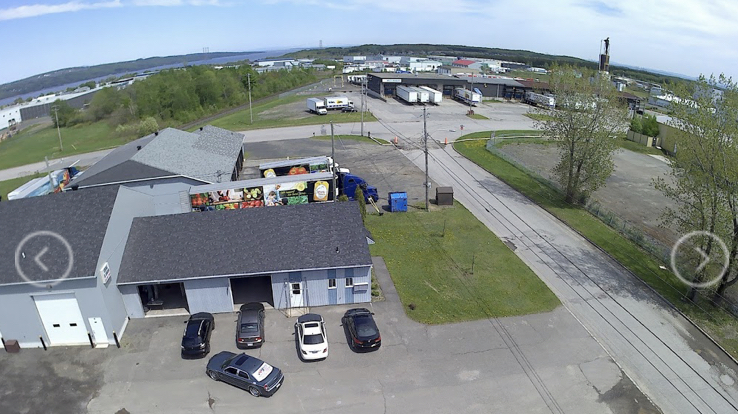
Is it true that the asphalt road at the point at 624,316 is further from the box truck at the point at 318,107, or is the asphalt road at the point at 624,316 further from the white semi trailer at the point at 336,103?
the white semi trailer at the point at 336,103

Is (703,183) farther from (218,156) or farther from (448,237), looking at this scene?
(218,156)

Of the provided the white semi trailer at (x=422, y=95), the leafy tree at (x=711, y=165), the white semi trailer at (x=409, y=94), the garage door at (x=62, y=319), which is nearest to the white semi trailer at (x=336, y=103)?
the white semi trailer at (x=409, y=94)

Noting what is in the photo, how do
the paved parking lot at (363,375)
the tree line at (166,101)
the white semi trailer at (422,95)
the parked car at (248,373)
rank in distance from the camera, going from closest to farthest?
the paved parking lot at (363,375), the parked car at (248,373), the white semi trailer at (422,95), the tree line at (166,101)

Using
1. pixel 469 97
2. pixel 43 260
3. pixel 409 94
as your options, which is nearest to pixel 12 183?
pixel 43 260

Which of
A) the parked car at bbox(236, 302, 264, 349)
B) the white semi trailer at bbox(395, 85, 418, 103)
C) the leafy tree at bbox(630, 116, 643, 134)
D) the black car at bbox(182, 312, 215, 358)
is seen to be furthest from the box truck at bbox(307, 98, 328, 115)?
the black car at bbox(182, 312, 215, 358)

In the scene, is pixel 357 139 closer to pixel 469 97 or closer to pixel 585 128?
pixel 585 128

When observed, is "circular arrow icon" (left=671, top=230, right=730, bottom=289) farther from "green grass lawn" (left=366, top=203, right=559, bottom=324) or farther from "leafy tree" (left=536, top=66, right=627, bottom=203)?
"leafy tree" (left=536, top=66, right=627, bottom=203)
